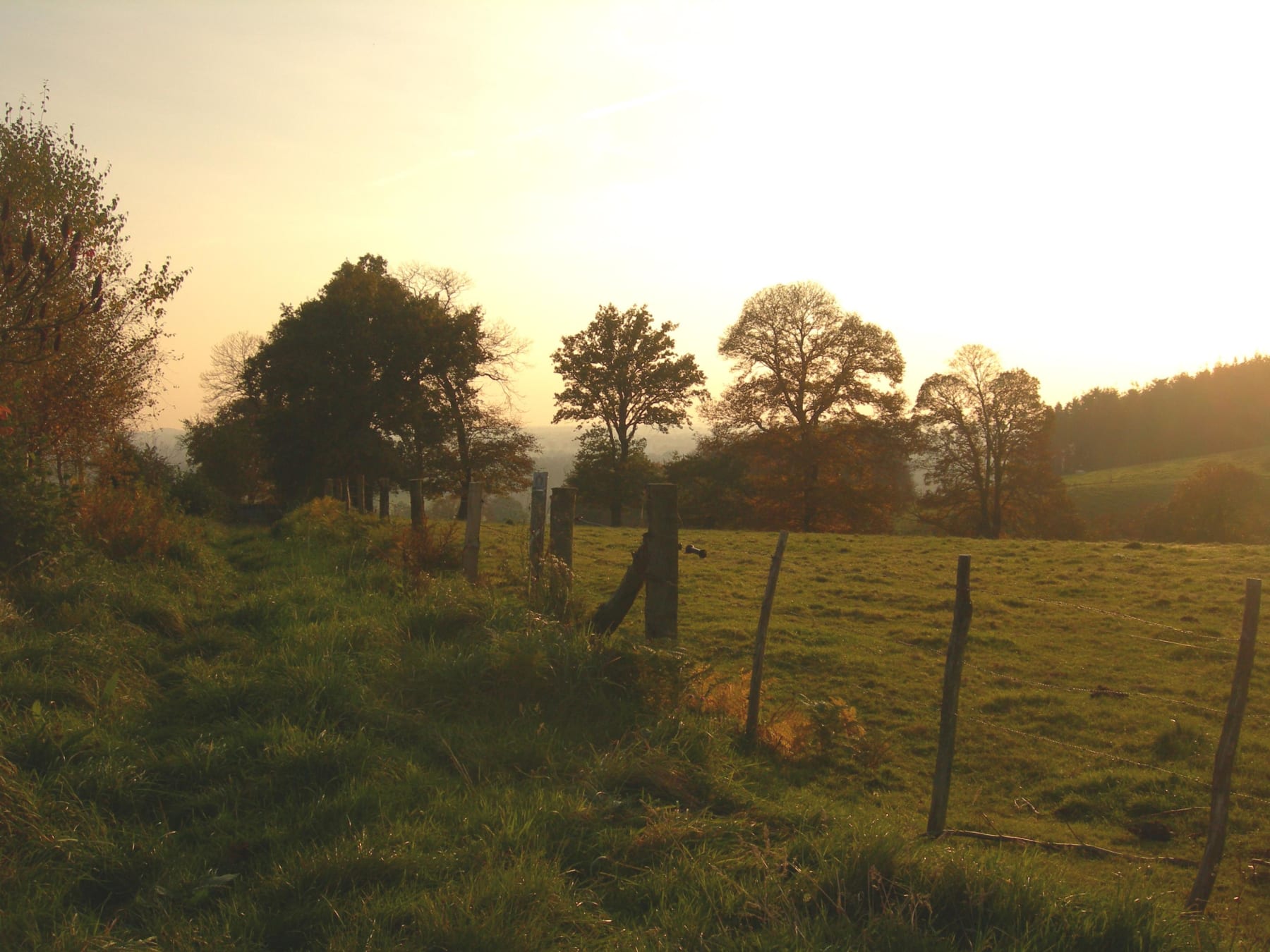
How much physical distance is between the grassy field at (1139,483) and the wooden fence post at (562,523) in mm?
54887

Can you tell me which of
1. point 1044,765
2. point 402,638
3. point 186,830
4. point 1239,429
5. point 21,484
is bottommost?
point 1044,765

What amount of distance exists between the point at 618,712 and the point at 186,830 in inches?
114

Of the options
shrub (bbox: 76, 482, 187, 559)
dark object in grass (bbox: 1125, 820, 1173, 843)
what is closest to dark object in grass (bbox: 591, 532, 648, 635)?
dark object in grass (bbox: 1125, 820, 1173, 843)

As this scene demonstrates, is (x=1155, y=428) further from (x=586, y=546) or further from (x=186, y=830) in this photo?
(x=186, y=830)

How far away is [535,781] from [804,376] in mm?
40363

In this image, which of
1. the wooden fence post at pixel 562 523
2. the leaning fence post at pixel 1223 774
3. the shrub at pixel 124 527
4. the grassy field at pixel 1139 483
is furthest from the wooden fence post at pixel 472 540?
the grassy field at pixel 1139 483

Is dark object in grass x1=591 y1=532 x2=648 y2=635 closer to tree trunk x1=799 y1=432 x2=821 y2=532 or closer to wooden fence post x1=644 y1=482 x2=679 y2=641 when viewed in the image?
wooden fence post x1=644 y1=482 x2=679 y2=641

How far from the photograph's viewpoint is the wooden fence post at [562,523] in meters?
10.0

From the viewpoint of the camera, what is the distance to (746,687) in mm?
8016

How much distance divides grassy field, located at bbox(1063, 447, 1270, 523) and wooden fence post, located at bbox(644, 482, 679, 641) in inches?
2210

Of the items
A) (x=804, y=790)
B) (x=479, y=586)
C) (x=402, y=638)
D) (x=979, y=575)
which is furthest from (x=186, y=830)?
(x=979, y=575)

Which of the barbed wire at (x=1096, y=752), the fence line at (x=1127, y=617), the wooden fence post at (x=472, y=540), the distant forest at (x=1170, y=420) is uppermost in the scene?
the distant forest at (x=1170, y=420)

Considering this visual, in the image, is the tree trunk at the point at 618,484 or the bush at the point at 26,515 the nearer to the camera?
the bush at the point at 26,515

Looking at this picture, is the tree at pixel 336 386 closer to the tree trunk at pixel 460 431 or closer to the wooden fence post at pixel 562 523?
the tree trunk at pixel 460 431
